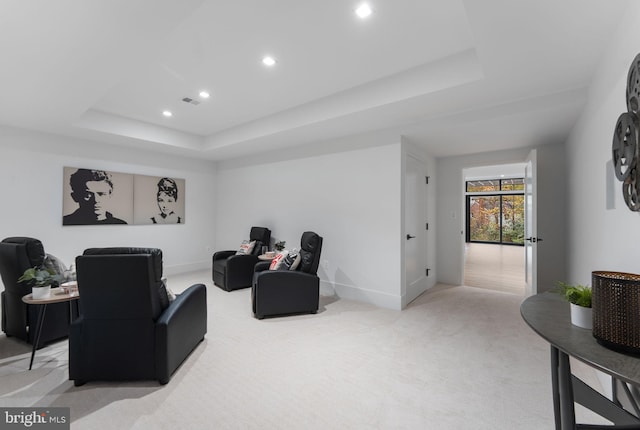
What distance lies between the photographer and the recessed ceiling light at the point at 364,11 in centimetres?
206

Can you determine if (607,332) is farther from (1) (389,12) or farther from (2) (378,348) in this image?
(1) (389,12)

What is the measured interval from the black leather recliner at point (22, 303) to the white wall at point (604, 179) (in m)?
4.21

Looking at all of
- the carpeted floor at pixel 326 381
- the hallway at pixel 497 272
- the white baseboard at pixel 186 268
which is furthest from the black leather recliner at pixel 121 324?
the hallway at pixel 497 272

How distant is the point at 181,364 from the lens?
2430mm

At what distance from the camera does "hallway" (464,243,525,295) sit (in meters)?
5.07

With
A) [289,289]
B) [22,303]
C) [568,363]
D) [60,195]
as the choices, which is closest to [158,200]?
[60,195]

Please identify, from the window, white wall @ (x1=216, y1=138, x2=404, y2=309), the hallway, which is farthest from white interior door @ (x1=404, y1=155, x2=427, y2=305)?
the window

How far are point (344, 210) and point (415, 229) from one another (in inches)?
44.8

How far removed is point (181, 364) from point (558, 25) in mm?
3718

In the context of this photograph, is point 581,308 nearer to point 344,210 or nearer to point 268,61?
point 268,61

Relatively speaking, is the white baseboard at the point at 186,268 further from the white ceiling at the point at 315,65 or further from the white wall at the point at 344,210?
the white ceiling at the point at 315,65

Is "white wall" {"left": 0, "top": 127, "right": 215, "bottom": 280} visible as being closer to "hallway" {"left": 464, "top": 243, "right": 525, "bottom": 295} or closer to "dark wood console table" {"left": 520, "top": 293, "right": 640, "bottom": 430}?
"hallway" {"left": 464, "top": 243, "right": 525, "bottom": 295}

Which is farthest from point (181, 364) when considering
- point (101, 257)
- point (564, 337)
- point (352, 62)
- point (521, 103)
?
point (521, 103)

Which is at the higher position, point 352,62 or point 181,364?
point 352,62
